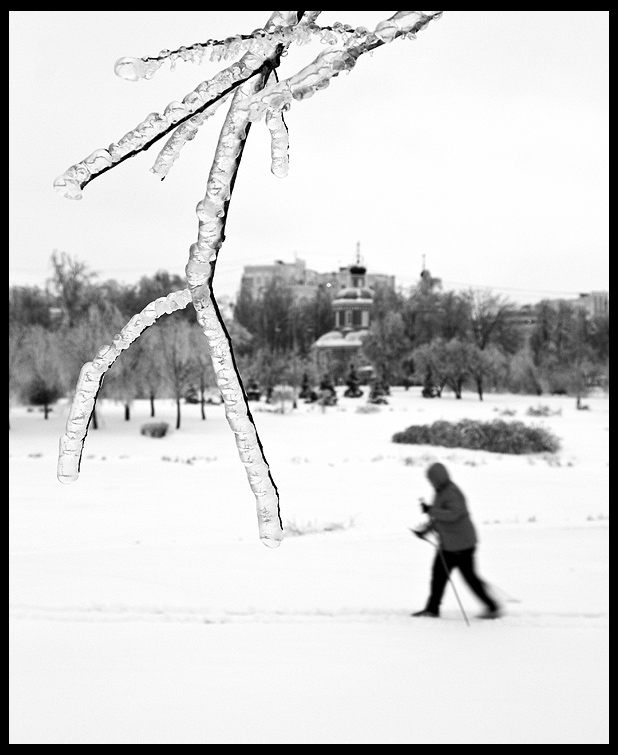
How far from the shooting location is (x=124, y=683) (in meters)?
3.58

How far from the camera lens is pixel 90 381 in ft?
1.80

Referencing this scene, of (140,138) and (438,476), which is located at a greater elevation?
(140,138)

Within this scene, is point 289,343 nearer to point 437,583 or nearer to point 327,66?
point 437,583

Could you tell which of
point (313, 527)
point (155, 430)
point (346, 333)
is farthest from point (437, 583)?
point (346, 333)

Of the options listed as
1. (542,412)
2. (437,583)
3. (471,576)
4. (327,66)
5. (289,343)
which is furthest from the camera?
(289,343)

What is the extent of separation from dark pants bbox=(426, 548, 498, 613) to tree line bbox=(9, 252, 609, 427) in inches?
271

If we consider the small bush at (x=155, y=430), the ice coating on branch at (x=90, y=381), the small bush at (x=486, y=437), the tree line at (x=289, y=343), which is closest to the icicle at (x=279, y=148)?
the ice coating on branch at (x=90, y=381)

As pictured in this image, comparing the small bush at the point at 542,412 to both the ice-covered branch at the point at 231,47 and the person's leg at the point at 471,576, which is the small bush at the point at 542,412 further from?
the ice-covered branch at the point at 231,47

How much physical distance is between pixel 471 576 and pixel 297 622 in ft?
3.88

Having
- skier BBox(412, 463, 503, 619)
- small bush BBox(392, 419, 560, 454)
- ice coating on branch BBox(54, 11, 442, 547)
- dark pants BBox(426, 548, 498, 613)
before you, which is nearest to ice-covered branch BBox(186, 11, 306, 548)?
ice coating on branch BBox(54, 11, 442, 547)

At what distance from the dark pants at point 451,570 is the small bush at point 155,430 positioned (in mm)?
14484
